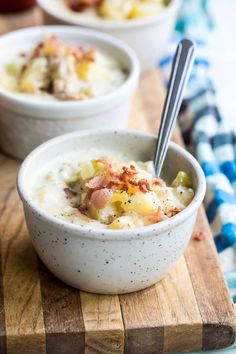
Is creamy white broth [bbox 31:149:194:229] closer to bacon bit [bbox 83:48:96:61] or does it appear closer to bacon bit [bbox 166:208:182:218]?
bacon bit [bbox 166:208:182:218]

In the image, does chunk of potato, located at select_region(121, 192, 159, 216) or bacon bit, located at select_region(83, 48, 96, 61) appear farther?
bacon bit, located at select_region(83, 48, 96, 61)

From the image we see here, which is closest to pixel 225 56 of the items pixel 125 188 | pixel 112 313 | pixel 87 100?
pixel 87 100

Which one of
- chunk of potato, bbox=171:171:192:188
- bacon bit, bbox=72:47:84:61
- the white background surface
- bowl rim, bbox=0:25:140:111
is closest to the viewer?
chunk of potato, bbox=171:171:192:188

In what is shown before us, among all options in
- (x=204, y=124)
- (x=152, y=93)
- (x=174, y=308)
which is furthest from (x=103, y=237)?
(x=152, y=93)

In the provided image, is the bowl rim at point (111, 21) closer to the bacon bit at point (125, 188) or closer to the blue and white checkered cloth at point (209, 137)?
the blue and white checkered cloth at point (209, 137)

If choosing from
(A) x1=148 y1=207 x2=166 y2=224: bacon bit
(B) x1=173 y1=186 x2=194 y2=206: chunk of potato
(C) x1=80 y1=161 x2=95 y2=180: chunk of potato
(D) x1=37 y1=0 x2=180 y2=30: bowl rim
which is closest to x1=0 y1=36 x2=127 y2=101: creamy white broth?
(D) x1=37 y1=0 x2=180 y2=30: bowl rim

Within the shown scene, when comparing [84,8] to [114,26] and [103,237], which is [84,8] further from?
[103,237]
